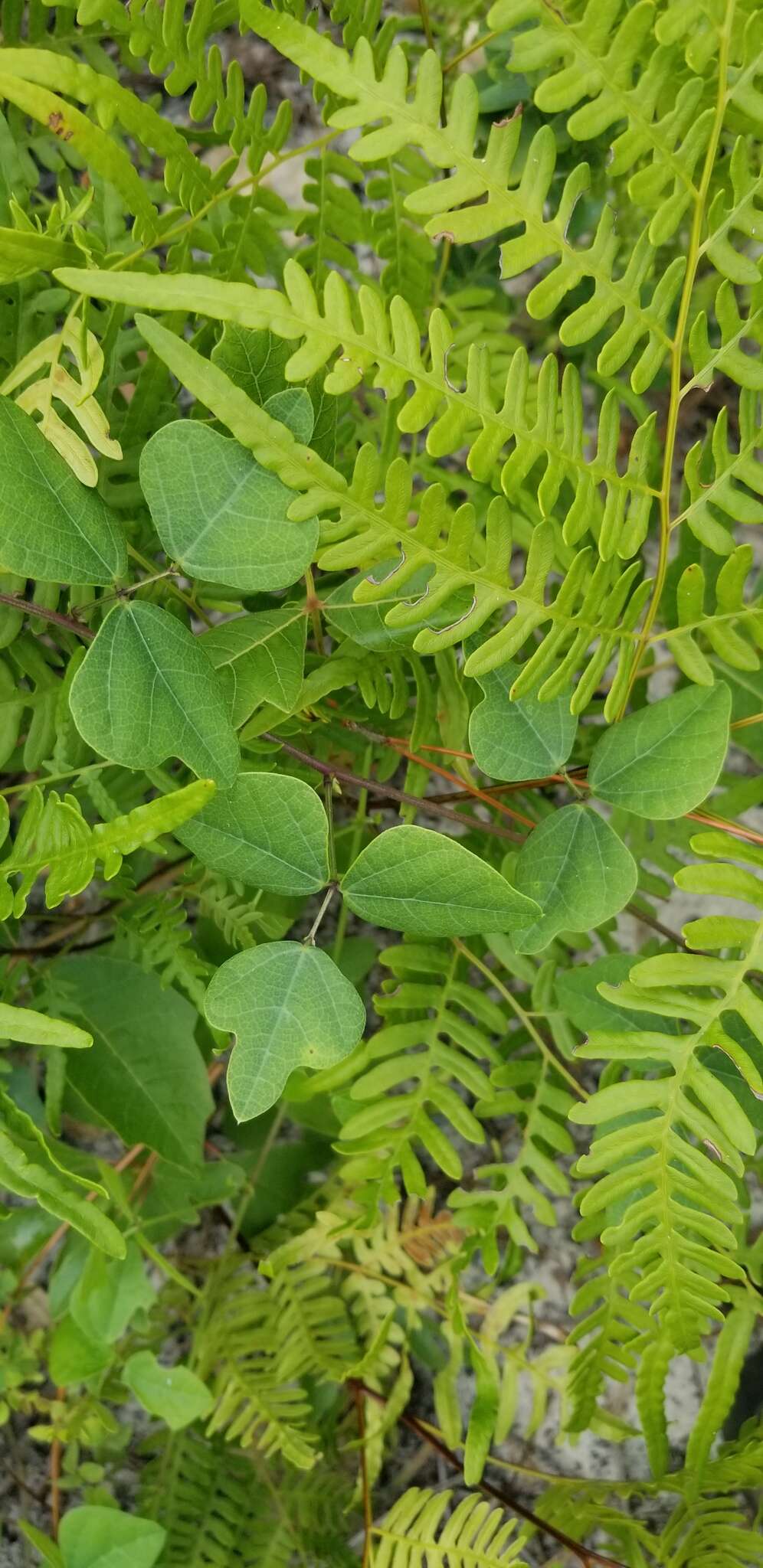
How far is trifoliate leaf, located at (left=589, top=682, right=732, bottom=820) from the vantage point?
0.73 meters

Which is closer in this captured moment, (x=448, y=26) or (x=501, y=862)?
(x=501, y=862)

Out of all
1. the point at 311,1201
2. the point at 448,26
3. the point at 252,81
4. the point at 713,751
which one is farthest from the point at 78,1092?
the point at 252,81

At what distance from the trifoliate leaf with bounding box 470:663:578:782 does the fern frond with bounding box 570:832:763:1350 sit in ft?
0.42

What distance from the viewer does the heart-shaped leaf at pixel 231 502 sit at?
0.65 m

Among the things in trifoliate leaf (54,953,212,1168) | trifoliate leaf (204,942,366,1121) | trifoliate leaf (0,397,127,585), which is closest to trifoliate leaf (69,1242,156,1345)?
trifoliate leaf (54,953,212,1168)

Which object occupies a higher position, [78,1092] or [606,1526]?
[78,1092]

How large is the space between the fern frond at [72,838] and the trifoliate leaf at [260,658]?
12 cm

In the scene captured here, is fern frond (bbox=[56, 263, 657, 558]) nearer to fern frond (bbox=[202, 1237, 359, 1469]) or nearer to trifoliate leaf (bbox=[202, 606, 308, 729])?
trifoliate leaf (bbox=[202, 606, 308, 729])

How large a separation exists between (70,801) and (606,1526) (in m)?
0.99

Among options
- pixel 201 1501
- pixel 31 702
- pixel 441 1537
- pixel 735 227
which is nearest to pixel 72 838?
pixel 31 702

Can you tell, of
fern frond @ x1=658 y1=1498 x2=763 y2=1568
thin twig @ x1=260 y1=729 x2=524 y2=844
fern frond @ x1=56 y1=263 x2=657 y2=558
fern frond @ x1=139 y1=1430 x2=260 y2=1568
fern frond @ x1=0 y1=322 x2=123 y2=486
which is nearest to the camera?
fern frond @ x1=56 y1=263 x2=657 y2=558

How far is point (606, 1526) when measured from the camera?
3.74ft

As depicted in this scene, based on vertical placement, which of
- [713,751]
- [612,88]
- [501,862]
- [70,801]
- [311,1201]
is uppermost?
[612,88]

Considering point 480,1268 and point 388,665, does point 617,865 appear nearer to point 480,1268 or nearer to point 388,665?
point 388,665
